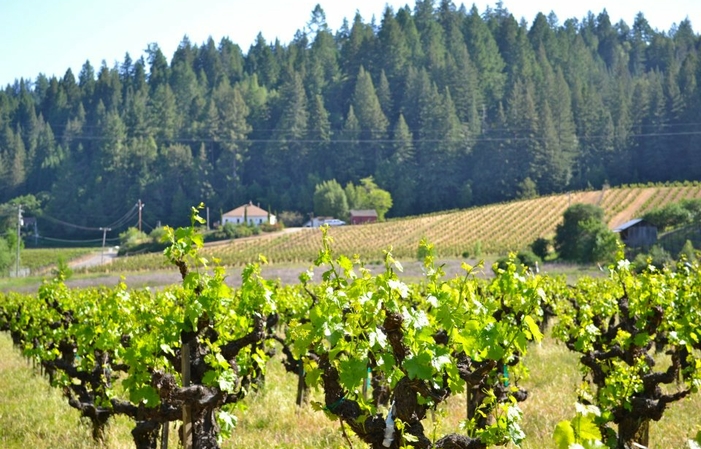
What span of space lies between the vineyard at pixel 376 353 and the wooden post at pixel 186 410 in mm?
10

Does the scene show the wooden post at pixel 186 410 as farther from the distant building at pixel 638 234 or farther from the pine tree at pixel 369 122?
the pine tree at pixel 369 122

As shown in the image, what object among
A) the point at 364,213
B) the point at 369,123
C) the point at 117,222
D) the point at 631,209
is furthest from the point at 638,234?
the point at 117,222

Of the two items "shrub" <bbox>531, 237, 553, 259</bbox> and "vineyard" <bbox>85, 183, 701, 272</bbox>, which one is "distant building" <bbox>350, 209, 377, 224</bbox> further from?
"shrub" <bbox>531, 237, 553, 259</bbox>

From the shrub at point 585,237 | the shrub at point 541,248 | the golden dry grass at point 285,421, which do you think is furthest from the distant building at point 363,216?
the golden dry grass at point 285,421

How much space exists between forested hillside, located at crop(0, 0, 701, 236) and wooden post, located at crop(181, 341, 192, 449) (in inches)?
3743

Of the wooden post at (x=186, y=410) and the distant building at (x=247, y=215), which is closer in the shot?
the wooden post at (x=186, y=410)

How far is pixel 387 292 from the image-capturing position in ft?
16.0

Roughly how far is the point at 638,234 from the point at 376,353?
194ft

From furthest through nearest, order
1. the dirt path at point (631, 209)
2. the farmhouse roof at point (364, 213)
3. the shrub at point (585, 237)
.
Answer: the farmhouse roof at point (364, 213) → the dirt path at point (631, 209) → the shrub at point (585, 237)

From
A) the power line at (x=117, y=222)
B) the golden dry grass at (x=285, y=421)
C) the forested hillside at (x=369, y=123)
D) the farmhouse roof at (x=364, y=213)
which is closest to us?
the golden dry grass at (x=285, y=421)

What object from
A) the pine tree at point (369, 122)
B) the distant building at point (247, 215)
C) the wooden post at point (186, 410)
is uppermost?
the pine tree at point (369, 122)

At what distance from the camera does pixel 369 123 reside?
122250 millimetres

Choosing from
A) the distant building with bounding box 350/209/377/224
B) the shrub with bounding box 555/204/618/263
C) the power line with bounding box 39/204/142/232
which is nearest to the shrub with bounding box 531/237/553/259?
the shrub with bounding box 555/204/618/263

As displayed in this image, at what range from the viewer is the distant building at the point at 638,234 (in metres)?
59.8
